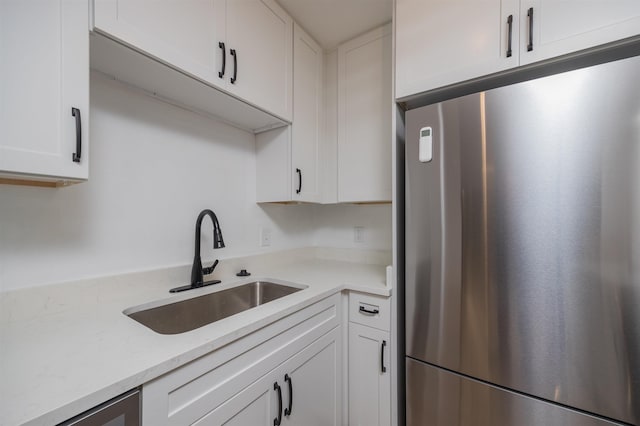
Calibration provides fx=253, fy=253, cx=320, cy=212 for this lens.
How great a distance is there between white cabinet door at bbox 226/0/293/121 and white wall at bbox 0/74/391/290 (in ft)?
1.10

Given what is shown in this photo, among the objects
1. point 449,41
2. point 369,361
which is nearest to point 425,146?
point 449,41

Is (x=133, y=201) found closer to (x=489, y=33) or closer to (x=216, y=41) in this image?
(x=216, y=41)

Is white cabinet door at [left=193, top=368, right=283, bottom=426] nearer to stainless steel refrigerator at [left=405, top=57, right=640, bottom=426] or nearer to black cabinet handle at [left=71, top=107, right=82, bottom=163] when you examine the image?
stainless steel refrigerator at [left=405, top=57, right=640, bottom=426]

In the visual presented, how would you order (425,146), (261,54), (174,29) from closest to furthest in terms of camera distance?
(174,29) → (425,146) → (261,54)

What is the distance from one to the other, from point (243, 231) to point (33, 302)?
2.92 feet

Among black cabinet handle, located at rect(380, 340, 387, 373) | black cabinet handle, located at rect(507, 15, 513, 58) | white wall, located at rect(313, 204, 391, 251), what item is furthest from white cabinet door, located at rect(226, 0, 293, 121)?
black cabinet handle, located at rect(380, 340, 387, 373)

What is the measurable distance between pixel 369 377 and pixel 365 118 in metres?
1.46

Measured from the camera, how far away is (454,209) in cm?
100

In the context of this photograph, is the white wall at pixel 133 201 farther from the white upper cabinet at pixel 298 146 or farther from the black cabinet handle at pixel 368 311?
the black cabinet handle at pixel 368 311

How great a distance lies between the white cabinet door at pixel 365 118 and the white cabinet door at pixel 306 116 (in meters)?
0.16

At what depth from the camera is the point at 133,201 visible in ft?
3.60

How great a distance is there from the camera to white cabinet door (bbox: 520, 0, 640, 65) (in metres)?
0.78

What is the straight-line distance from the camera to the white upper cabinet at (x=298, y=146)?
1523mm

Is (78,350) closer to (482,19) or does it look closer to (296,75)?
(296,75)
